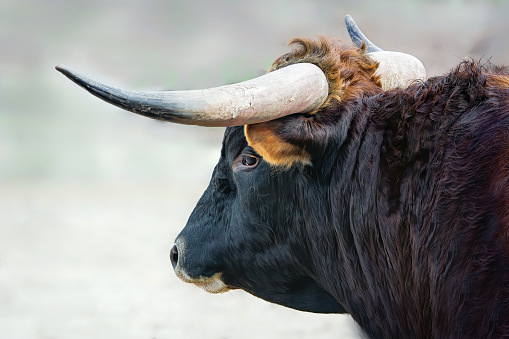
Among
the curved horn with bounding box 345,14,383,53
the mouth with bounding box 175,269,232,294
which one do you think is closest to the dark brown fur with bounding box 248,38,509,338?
the mouth with bounding box 175,269,232,294

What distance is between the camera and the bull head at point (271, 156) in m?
3.00

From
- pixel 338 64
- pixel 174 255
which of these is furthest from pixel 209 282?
pixel 338 64

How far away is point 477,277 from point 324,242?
1.19 metres

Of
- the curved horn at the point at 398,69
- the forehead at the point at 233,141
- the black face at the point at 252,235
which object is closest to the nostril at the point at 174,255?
the black face at the point at 252,235

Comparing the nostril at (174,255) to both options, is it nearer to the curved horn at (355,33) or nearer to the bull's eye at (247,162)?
the bull's eye at (247,162)

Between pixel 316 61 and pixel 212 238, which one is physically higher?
pixel 316 61

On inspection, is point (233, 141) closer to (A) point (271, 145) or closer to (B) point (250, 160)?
(B) point (250, 160)

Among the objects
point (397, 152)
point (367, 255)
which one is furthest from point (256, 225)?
point (397, 152)

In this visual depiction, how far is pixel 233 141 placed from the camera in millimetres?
4156

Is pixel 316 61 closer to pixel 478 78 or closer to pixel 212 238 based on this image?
pixel 478 78

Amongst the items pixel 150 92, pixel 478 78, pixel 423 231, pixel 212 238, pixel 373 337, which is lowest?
pixel 373 337

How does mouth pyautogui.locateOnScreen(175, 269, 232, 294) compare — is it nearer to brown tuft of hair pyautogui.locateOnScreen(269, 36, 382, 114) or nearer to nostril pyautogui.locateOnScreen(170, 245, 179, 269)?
nostril pyautogui.locateOnScreen(170, 245, 179, 269)

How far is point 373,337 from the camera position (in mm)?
3404

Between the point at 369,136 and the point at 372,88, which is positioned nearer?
the point at 369,136
